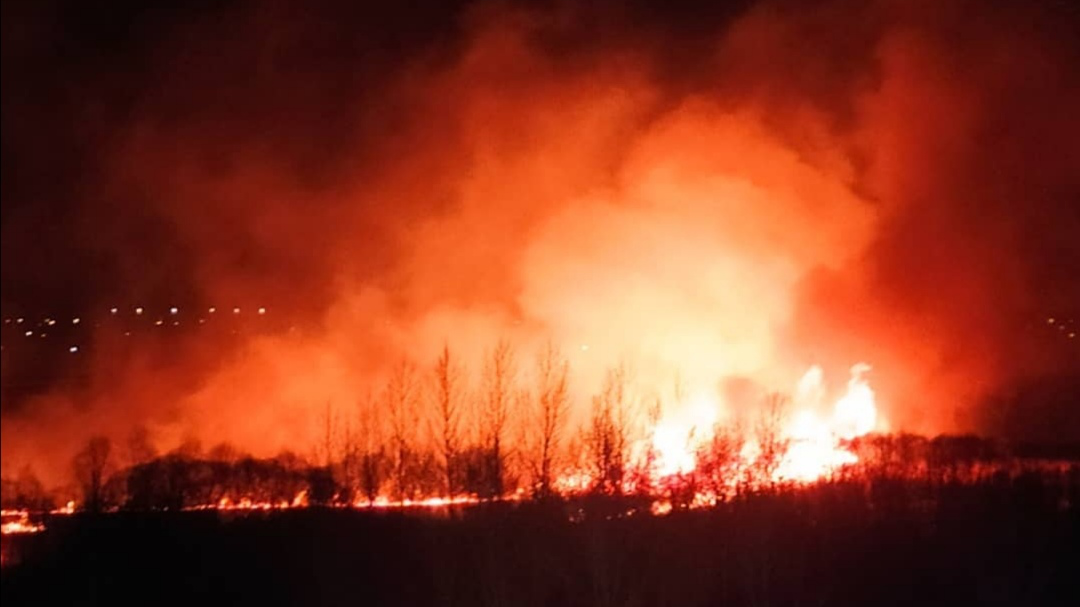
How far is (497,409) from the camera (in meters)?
22.2

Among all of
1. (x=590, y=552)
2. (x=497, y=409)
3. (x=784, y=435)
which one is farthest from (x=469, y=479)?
(x=784, y=435)

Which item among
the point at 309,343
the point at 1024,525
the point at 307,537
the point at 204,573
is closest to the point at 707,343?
the point at 309,343

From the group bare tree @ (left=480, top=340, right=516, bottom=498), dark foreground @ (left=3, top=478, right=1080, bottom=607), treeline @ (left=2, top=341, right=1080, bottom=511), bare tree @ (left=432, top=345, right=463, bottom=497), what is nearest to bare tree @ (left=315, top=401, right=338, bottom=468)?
A: treeline @ (left=2, top=341, right=1080, bottom=511)

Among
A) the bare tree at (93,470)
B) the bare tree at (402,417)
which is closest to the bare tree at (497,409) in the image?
the bare tree at (402,417)

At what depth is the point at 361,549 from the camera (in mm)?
18578

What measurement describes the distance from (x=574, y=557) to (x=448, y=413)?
22.2 ft

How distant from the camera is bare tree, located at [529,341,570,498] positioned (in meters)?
A: 20.1

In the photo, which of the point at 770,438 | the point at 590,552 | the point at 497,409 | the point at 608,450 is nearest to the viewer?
the point at 590,552

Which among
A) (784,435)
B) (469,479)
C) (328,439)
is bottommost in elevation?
(469,479)

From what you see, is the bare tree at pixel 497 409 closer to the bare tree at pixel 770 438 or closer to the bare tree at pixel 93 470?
the bare tree at pixel 770 438

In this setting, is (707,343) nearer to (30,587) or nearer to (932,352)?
(932,352)

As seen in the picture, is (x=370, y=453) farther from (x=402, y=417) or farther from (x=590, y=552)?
(x=590, y=552)

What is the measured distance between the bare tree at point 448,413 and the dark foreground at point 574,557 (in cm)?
116

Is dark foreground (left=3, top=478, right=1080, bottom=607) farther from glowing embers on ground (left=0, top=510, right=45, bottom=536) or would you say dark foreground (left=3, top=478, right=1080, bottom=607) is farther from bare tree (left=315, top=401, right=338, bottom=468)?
bare tree (left=315, top=401, right=338, bottom=468)
